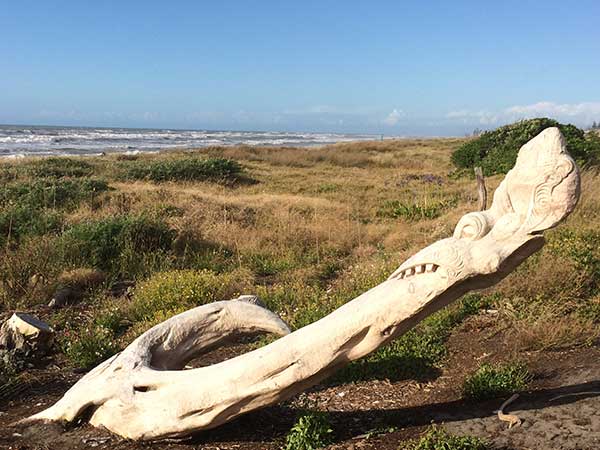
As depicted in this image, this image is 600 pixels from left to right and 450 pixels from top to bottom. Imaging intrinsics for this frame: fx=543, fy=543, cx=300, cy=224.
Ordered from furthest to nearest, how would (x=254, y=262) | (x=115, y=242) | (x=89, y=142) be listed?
(x=89, y=142) < (x=254, y=262) < (x=115, y=242)

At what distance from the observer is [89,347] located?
540 cm

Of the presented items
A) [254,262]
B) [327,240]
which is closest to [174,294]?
[254,262]

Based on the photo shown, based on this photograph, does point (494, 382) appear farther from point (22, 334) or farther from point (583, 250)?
point (22, 334)

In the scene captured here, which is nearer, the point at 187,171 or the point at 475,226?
the point at 475,226

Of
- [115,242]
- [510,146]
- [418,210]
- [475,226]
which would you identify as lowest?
[115,242]

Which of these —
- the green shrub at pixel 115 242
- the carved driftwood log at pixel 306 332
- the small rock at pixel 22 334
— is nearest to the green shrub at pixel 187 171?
the green shrub at pixel 115 242

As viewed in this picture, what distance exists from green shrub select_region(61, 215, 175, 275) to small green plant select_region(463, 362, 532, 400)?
565cm

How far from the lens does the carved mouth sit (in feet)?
9.95

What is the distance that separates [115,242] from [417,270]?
6.80 m

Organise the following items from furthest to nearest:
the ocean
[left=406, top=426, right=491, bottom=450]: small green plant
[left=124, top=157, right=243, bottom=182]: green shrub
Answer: the ocean < [left=124, top=157, right=243, bottom=182]: green shrub < [left=406, top=426, right=491, bottom=450]: small green plant

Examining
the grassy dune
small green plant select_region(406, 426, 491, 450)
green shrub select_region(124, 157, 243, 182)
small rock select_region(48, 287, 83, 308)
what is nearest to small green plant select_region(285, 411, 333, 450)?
small green plant select_region(406, 426, 491, 450)

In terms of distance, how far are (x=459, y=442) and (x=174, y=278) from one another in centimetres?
467

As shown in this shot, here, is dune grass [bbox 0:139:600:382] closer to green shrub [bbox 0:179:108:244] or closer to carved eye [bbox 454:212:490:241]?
green shrub [bbox 0:179:108:244]

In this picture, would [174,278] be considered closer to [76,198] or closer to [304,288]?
[304,288]
